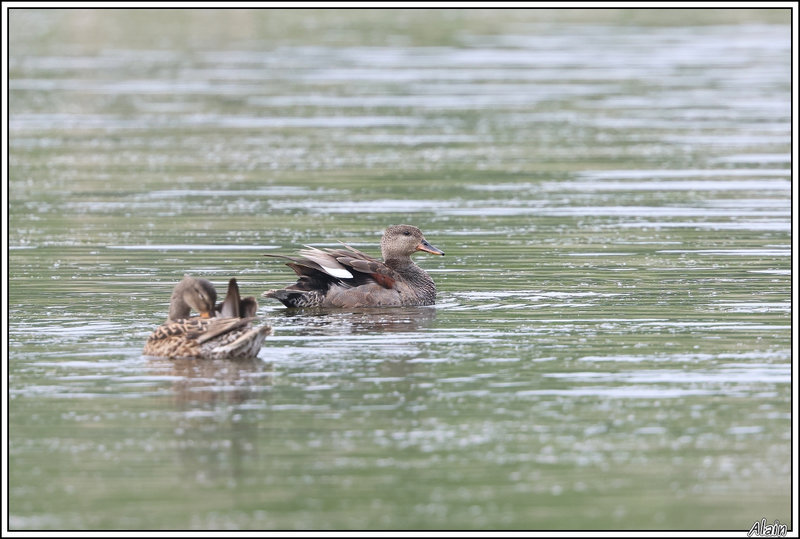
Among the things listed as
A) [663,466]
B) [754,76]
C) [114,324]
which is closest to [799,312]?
[663,466]

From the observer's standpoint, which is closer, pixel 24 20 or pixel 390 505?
pixel 390 505

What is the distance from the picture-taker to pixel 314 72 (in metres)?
33.6

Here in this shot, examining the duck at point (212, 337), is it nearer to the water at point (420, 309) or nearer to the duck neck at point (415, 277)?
the water at point (420, 309)

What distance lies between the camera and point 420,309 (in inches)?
538

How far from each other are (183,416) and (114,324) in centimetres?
300

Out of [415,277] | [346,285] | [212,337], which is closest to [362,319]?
[346,285]

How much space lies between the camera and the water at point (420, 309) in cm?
835

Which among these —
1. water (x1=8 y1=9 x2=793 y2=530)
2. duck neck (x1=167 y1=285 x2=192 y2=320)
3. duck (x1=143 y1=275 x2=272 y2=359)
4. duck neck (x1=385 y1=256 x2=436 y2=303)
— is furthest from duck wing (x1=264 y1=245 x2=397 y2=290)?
duck (x1=143 y1=275 x2=272 y2=359)

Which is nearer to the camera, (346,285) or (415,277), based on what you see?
(346,285)

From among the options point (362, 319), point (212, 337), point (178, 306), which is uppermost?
point (178, 306)

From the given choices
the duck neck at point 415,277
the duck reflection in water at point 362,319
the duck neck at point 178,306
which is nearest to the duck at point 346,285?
the duck neck at point 415,277

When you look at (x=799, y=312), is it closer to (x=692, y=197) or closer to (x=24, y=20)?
(x=692, y=197)

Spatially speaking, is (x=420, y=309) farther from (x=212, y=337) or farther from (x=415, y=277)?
(x=212, y=337)

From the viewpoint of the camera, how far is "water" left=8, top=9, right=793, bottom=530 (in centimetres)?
835
